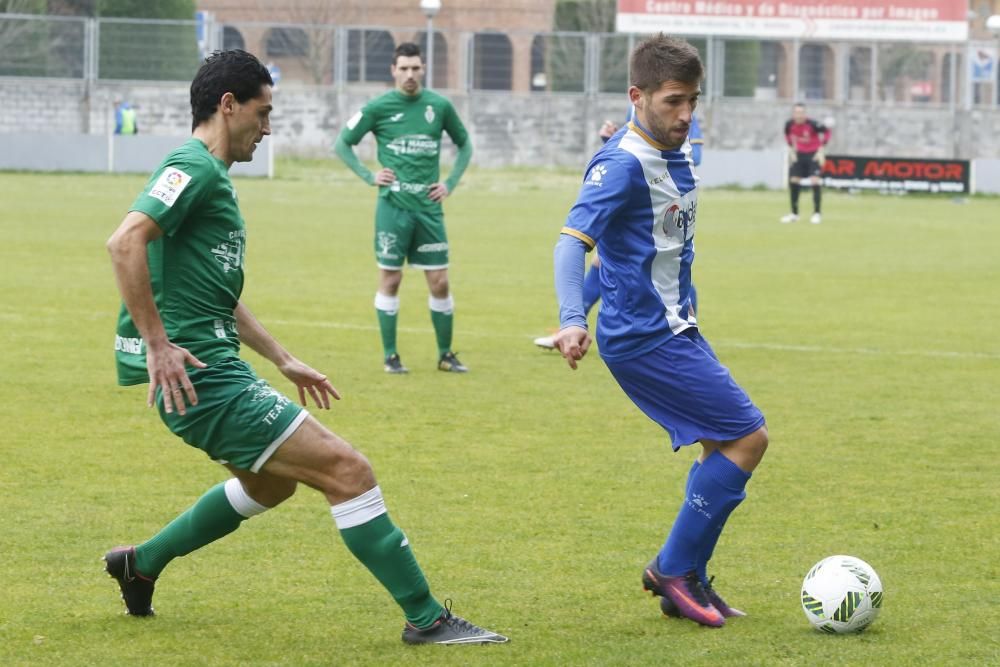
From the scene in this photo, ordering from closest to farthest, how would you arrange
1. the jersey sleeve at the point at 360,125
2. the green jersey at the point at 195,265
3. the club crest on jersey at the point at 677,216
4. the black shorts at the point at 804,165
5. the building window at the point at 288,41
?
the green jersey at the point at 195,265 → the club crest on jersey at the point at 677,216 → the jersey sleeve at the point at 360,125 → the black shorts at the point at 804,165 → the building window at the point at 288,41

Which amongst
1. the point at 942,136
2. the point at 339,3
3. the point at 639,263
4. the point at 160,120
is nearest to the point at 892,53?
the point at 942,136

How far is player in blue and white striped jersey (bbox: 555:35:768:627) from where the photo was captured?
5.21 metres

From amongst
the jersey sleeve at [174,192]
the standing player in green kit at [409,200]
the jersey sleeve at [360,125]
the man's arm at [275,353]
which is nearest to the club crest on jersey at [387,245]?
the standing player in green kit at [409,200]

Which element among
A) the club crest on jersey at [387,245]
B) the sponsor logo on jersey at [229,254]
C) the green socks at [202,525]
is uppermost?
the sponsor logo on jersey at [229,254]

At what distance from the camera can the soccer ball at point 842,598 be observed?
511 centimetres

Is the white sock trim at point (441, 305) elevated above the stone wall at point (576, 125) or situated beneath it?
situated beneath

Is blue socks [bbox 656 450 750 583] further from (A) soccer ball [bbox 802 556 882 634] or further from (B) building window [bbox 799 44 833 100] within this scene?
(B) building window [bbox 799 44 833 100]

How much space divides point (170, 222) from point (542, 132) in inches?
1779

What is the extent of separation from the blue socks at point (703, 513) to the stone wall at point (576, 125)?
42.2 meters

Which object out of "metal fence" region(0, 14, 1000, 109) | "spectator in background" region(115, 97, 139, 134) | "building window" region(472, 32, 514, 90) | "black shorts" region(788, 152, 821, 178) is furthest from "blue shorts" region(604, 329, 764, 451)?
"building window" region(472, 32, 514, 90)

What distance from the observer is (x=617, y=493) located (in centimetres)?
745

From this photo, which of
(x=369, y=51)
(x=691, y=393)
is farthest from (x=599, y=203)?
(x=369, y=51)

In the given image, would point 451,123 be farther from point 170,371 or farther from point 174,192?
point 170,371

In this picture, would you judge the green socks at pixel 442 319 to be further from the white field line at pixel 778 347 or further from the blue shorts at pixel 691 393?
the blue shorts at pixel 691 393
